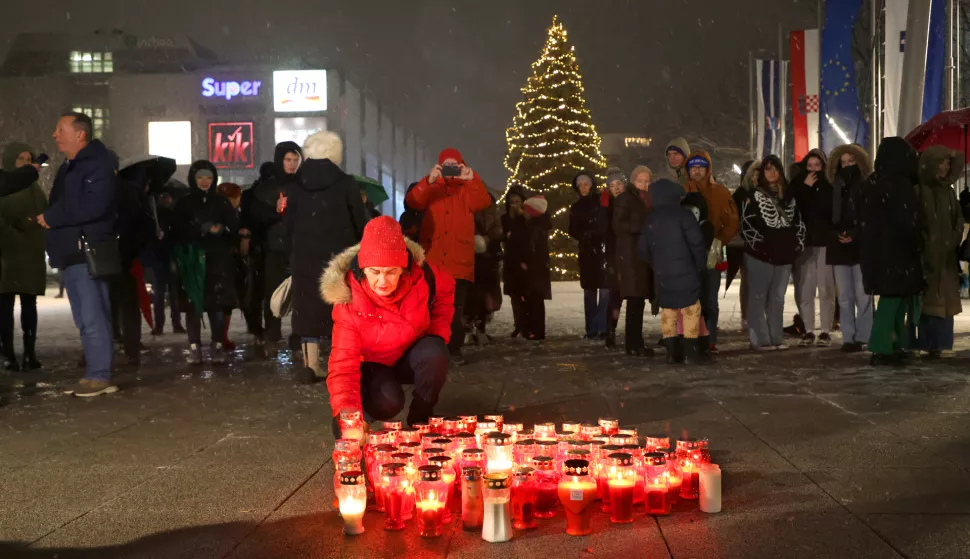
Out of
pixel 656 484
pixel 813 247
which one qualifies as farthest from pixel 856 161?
pixel 656 484

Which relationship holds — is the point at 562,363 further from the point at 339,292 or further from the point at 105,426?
the point at 339,292

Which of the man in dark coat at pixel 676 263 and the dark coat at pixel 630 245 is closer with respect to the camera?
the man in dark coat at pixel 676 263

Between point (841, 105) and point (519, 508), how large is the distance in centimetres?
1648

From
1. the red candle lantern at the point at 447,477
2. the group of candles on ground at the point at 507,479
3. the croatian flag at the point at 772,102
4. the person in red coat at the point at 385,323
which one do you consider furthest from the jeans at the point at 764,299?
the croatian flag at the point at 772,102

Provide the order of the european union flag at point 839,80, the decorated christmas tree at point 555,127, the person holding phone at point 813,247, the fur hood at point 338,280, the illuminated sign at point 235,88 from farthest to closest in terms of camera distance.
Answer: the illuminated sign at point 235,88, the decorated christmas tree at point 555,127, the european union flag at point 839,80, the person holding phone at point 813,247, the fur hood at point 338,280

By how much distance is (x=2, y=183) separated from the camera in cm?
873

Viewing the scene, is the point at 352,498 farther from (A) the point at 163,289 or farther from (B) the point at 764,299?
(A) the point at 163,289

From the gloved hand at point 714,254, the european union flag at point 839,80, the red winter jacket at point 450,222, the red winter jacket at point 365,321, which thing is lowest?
the red winter jacket at point 365,321

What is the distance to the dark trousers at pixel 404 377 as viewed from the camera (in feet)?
17.6

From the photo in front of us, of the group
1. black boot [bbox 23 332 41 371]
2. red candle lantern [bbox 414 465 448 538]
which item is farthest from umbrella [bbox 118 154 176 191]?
red candle lantern [bbox 414 465 448 538]

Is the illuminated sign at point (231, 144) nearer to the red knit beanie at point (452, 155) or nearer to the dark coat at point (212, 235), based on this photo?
the dark coat at point (212, 235)

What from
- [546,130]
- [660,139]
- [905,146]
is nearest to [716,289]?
[905,146]

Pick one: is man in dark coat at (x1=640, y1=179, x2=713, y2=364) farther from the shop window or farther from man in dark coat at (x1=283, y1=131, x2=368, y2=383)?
the shop window

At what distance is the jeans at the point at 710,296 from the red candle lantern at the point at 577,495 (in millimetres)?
6624
